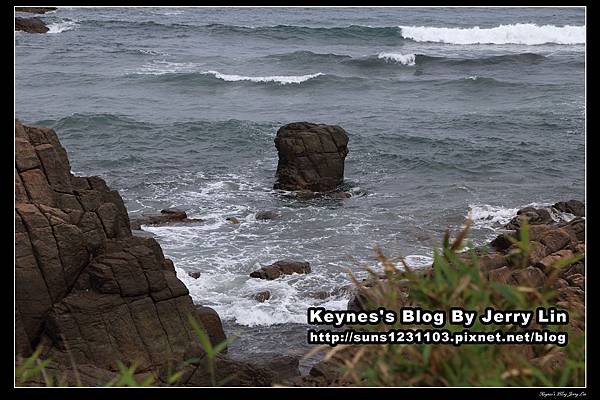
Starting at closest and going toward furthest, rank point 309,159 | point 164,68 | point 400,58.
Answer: point 309,159
point 164,68
point 400,58

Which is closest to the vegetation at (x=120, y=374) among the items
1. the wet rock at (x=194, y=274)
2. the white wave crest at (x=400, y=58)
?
the wet rock at (x=194, y=274)

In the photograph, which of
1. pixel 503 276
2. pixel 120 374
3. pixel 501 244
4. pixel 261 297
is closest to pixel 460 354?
pixel 120 374

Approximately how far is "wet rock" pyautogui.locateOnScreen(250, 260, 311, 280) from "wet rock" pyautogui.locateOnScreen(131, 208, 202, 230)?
4975 millimetres

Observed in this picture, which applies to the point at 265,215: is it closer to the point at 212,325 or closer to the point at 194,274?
the point at 194,274

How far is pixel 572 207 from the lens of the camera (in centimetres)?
2455

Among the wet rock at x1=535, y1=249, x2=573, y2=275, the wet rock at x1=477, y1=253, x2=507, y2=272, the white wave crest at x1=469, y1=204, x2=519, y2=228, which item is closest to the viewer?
the wet rock at x1=477, y1=253, x2=507, y2=272

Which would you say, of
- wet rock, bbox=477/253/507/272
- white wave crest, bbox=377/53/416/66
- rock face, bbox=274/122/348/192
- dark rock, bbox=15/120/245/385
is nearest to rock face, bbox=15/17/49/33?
white wave crest, bbox=377/53/416/66

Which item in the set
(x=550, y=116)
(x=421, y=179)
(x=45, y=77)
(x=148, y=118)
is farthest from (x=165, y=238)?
(x=45, y=77)

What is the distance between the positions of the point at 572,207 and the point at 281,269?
931cm

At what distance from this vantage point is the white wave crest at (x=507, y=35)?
62812 millimetres

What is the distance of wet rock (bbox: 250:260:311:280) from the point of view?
64.5ft

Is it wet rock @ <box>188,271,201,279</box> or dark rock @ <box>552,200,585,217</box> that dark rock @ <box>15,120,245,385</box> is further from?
dark rock @ <box>552,200,585,217</box>

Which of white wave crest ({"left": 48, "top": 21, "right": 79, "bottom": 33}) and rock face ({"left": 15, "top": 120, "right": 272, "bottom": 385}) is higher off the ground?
white wave crest ({"left": 48, "top": 21, "right": 79, "bottom": 33})

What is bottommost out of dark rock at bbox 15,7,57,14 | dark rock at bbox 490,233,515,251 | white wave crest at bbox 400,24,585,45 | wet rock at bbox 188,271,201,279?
wet rock at bbox 188,271,201,279
